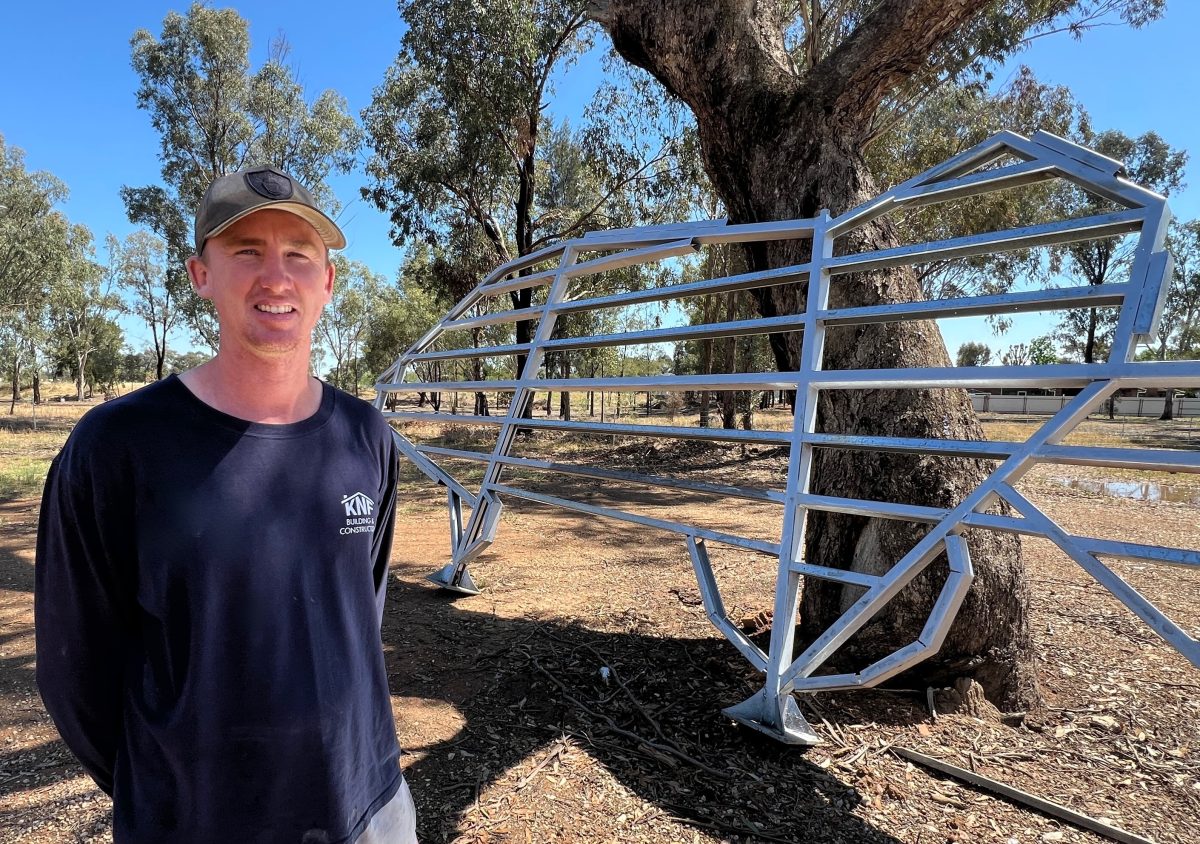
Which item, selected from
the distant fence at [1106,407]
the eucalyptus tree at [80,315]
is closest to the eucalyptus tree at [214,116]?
the eucalyptus tree at [80,315]

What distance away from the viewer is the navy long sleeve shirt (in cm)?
125

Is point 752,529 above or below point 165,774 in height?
below

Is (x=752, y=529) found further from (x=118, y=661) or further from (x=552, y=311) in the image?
(x=118, y=661)

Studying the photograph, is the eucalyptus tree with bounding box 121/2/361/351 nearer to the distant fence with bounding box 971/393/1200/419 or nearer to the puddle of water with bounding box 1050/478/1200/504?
the puddle of water with bounding box 1050/478/1200/504

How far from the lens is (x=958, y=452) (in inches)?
88.0

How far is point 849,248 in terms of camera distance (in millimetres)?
3637

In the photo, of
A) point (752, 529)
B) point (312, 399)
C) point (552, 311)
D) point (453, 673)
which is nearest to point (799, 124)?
point (552, 311)

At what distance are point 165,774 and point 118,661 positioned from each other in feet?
0.79

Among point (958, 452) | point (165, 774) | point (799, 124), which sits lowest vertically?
point (165, 774)

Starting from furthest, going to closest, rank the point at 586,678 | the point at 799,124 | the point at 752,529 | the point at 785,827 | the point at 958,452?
the point at 752,529 < the point at 799,124 < the point at 586,678 < the point at 785,827 < the point at 958,452

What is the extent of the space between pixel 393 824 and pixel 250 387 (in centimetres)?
102

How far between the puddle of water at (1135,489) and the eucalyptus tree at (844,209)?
34.2ft

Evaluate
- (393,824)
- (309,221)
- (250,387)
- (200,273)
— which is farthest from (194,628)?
(309,221)

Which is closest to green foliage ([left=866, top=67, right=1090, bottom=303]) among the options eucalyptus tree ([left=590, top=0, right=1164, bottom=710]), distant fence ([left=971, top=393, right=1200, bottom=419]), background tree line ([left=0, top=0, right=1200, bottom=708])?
background tree line ([left=0, top=0, right=1200, bottom=708])
